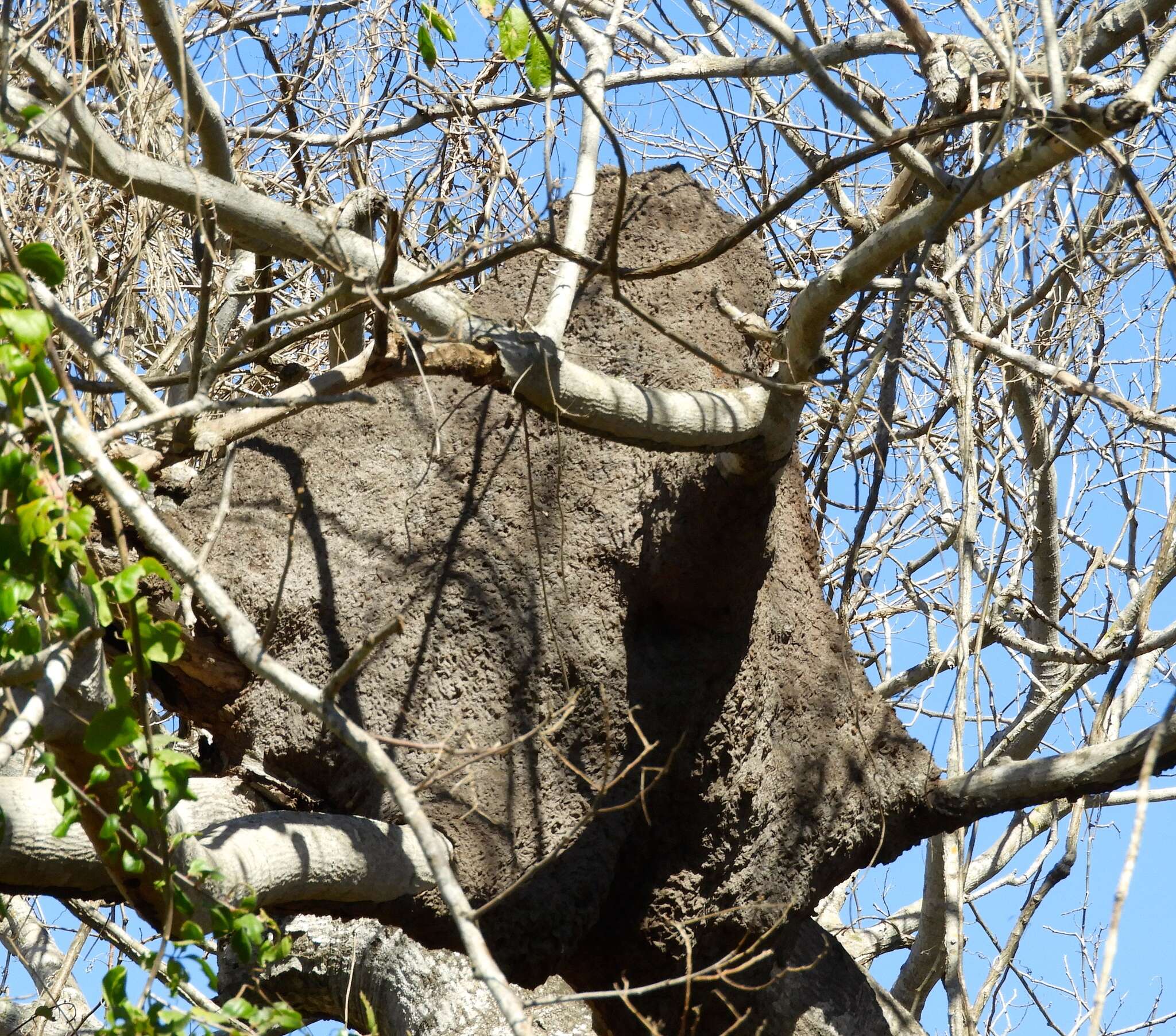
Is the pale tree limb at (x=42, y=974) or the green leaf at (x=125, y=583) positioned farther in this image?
the pale tree limb at (x=42, y=974)

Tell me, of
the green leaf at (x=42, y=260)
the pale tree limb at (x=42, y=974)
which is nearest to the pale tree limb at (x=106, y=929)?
the pale tree limb at (x=42, y=974)

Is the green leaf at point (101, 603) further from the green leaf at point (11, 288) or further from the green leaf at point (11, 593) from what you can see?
the green leaf at point (11, 288)

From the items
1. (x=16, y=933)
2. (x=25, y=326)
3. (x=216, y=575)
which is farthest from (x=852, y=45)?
(x=16, y=933)

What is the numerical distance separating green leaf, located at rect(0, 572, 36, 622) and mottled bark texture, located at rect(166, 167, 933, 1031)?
3.61ft

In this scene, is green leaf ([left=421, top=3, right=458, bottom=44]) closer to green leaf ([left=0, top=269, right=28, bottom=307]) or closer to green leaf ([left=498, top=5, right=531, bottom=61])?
green leaf ([left=498, top=5, right=531, bottom=61])

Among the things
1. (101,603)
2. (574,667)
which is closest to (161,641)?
(101,603)

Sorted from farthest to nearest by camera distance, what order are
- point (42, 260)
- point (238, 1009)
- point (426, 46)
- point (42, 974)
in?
point (42, 974) → point (426, 46) → point (238, 1009) → point (42, 260)

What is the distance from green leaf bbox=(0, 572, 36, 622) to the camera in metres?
1.79

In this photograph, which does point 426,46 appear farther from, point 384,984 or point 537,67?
point 384,984

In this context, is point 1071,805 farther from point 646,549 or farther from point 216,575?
point 216,575

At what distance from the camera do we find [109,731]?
77.5 inches

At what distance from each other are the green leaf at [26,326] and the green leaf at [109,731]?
0.56 m

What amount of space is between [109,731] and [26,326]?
0.62m

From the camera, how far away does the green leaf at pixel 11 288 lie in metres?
1.80
